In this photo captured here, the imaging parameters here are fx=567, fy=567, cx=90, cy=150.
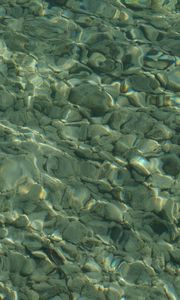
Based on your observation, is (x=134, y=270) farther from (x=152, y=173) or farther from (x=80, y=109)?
(x=80, y=109)

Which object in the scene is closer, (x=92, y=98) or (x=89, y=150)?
(x=89, y=150)

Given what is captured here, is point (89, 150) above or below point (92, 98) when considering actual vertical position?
below

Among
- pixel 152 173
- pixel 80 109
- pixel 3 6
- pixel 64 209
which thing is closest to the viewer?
pixel 64 209

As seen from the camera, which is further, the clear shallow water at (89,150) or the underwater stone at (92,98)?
the underwater stone at (92,98)

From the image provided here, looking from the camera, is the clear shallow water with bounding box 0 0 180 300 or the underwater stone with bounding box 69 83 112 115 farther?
the underwater stone with bounding box 69 83 112 115

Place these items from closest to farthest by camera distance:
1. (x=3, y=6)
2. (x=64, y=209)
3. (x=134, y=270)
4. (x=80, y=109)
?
(x=134, y=270)
(x=64, y=209)
(x=80, y=109)
(x=3, y=6)

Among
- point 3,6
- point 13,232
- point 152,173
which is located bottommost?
point 13,232

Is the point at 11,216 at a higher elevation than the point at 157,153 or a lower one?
lower

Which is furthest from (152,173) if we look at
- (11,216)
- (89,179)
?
(11,216)
